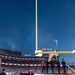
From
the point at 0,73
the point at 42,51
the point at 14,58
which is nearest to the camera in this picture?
the point at 0,73

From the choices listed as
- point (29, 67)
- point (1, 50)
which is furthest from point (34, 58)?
point (1, 50)

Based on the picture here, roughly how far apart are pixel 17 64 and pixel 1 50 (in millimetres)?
6637

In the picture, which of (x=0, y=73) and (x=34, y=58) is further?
(x=34, y=58)

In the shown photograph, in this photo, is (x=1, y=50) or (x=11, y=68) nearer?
(x=11, y=68)

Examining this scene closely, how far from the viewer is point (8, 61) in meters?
43.7

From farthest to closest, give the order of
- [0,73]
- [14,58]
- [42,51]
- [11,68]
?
[14,58], [11,68], [42,51], [0,73]

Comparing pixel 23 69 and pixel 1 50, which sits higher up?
pixel 1 50

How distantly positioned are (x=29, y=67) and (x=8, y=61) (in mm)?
5077

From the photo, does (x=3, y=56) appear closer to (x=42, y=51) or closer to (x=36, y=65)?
(x=36, y=65)

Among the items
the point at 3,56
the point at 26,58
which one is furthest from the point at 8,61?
the point at 26,58

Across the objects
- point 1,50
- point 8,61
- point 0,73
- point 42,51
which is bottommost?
point 0,73

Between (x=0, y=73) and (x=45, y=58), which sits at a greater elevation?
(x=45, y=58)

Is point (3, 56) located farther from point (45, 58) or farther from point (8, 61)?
point (45, 58)

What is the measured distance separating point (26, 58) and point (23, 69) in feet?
13.7
